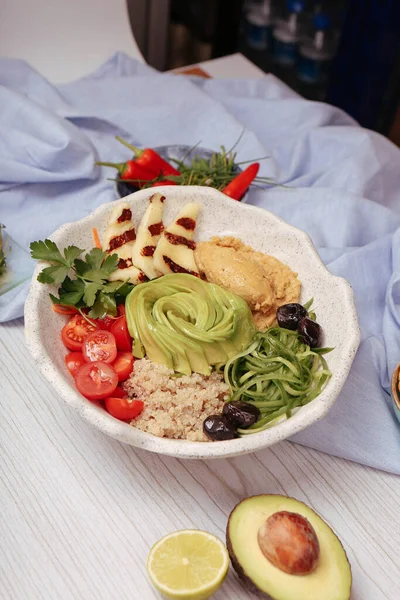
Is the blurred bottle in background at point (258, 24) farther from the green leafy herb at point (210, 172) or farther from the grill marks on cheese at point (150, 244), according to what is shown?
the grill marks on cheese at point (150, 244)

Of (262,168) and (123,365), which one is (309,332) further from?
(262,168)

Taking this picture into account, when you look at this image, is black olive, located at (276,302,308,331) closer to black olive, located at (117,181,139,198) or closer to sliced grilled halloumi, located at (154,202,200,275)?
sliced grilled halloumi, located at (154,202,200,275)

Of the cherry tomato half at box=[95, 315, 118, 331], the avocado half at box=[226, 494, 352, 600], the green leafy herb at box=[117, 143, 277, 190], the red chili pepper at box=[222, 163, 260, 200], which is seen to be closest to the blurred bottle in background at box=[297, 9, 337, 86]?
the green leafy herb at box=[117, 143, 277, 190]

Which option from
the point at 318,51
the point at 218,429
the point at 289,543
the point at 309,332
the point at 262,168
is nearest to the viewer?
the point at 289,543

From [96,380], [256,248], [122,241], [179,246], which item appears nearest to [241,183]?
[256,248]

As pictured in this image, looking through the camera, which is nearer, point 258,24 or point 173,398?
point 173,398

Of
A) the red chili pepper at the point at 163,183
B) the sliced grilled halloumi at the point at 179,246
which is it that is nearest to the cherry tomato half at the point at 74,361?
the sliced grilled halloumi at the point at 179,246
